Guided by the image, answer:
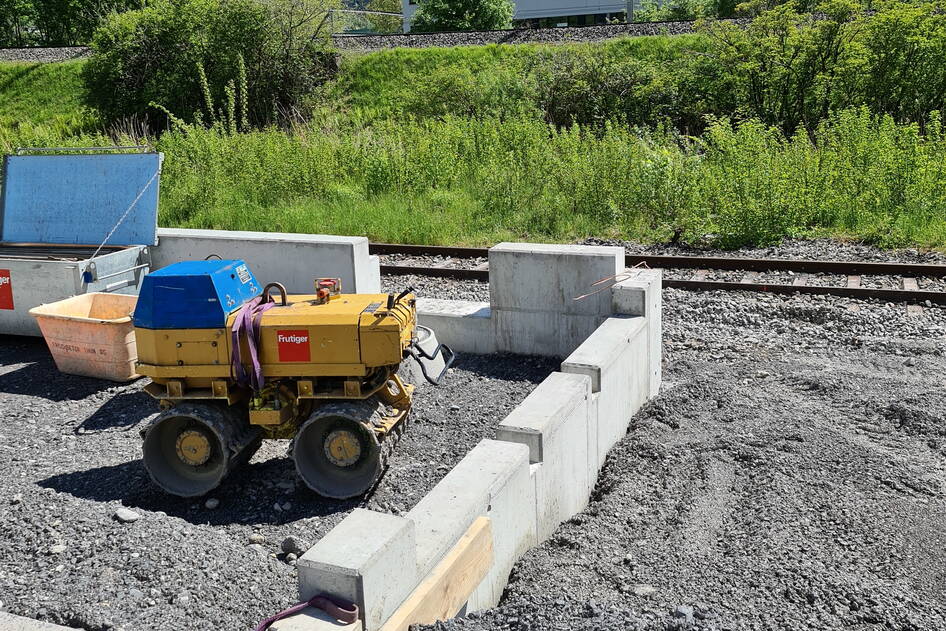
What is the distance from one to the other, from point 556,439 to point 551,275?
10.5 ft

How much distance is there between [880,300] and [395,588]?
8183 millimetres

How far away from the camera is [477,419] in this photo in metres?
7.66

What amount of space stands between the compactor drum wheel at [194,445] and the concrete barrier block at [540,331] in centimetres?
315

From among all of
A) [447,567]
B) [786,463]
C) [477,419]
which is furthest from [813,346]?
[447,567]

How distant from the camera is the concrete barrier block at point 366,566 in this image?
360cm

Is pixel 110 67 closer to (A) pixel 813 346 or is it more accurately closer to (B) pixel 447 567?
(A) pixel 813 346

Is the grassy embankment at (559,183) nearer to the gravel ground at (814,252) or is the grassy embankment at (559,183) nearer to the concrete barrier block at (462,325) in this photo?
the gravel ground at (814,252)

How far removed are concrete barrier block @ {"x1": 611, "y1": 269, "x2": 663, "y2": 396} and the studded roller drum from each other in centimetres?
269

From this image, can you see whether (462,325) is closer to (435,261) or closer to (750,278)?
(435,261)

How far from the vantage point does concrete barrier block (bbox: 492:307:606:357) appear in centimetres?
874

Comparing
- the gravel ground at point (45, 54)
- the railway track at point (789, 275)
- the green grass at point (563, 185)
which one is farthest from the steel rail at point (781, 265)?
the gravel ground at point (45, 54)

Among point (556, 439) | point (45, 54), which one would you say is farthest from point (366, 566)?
point (45, 54)

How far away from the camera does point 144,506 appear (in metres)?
6.48

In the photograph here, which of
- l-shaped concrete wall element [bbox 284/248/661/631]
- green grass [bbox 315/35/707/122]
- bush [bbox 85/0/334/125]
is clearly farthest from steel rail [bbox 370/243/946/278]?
bush [bbox 85/0/334/125]
